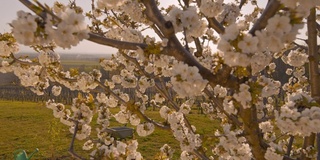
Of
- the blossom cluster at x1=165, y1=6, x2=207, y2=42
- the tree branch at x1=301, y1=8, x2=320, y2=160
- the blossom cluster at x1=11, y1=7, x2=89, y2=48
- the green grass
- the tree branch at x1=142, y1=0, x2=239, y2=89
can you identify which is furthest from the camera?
the green grass

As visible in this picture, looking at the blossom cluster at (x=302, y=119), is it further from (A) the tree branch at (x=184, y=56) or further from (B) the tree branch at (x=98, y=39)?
(B) the tree branch at (x=98, y=39)

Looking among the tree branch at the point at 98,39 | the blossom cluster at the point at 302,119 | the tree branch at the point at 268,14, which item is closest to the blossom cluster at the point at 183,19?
the tree branch at the point at 98,39

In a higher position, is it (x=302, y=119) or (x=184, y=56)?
(x=184, y=56)

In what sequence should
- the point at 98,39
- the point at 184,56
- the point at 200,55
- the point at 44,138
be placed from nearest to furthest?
the point at 98,39 < the point at 184,56 < the point at 200,55 < the point at 44,138

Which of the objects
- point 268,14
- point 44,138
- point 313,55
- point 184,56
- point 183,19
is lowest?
point 44,138

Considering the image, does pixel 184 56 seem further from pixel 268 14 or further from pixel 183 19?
pixel 268 14

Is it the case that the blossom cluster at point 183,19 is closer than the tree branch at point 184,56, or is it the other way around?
the tree branch at point 184,56

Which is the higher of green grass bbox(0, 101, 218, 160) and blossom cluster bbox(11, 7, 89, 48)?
blossom cluster bbox(11, 7, 89, 48)

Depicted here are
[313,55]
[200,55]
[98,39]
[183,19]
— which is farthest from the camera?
[313,55]

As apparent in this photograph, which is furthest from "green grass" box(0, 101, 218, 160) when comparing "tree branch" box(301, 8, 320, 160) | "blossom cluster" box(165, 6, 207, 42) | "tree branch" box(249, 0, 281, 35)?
"tree branch" box(249, 0, 281, 35)

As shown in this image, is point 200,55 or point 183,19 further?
point 200,55

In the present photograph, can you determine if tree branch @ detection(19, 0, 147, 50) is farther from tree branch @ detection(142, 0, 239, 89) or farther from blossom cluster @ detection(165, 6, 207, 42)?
blossom cluster @ detection(165, 6, 207, 42)

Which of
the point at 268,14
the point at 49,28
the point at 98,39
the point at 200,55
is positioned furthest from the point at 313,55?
the point at 49,28

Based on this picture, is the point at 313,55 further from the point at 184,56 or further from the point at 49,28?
the point at 49,28
